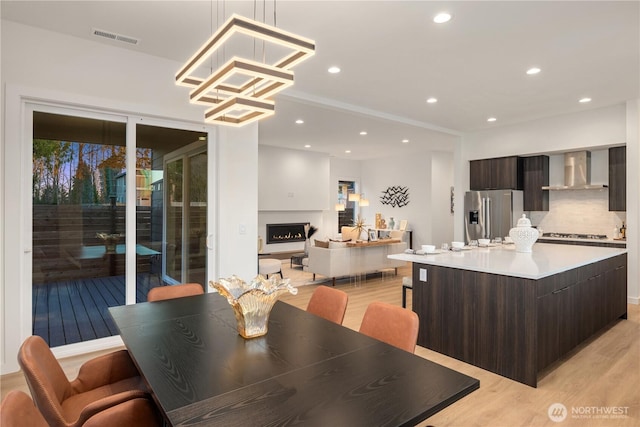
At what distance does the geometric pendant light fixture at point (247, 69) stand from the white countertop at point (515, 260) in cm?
208

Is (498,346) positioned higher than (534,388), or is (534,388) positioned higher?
(498,346)

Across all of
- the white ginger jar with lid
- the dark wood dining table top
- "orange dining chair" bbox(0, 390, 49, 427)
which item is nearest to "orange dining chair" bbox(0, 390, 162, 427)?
"orange dining chair" bbox(0, 390, 49, 427)

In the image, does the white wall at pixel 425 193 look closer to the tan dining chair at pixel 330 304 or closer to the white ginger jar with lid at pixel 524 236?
the white ginger jar with lid at pixel 524 236

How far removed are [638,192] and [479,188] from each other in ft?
7.76

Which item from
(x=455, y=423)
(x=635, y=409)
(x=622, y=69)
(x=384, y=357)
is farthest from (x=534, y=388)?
(x=622, y=69)

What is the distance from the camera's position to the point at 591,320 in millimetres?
3553

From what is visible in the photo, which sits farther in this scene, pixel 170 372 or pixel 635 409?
pixel 635 409

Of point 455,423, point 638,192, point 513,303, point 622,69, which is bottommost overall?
point 455,423

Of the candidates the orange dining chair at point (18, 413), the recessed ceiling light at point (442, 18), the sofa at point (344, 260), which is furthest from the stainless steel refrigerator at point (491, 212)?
the orange dining chair at point (18, 413)

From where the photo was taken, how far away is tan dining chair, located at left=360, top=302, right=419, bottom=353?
190cm

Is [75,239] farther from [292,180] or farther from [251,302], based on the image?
[292,180]

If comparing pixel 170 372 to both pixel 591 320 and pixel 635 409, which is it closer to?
pixel 635 409

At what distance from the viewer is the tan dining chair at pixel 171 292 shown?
269 centimetres

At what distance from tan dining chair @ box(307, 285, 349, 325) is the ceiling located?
6.95ft
